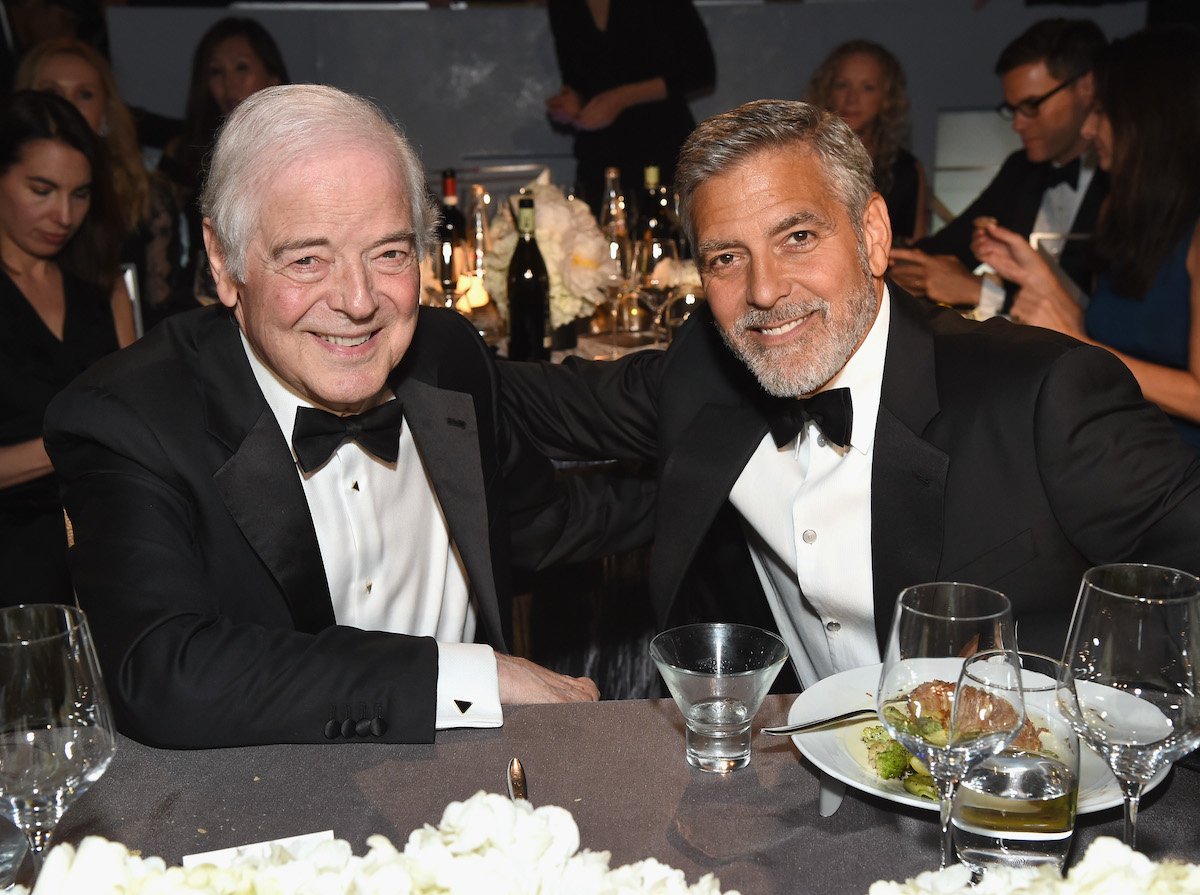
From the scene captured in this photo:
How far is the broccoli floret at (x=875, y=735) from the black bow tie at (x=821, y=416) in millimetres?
701

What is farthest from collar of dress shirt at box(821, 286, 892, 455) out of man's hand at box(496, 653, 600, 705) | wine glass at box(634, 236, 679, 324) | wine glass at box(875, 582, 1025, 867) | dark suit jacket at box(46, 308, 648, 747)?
wine glass at box(634, 236, 679, 324)

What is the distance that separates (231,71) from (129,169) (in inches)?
43.7

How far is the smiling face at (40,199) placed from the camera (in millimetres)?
3504

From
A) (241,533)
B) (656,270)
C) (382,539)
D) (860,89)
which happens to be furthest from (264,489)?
(860,89)

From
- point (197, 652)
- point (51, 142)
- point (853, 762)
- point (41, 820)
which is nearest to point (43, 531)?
point (51, 142)

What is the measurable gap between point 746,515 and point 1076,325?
1793mm

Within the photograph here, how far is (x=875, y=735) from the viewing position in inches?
56.7

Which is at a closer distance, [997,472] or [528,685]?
[528,685]

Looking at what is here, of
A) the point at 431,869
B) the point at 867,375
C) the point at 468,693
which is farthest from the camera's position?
the point at 867,375

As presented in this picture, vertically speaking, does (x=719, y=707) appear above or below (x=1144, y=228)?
below

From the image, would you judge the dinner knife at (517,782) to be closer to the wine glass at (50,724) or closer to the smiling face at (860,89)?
the wine glass at (50,724)

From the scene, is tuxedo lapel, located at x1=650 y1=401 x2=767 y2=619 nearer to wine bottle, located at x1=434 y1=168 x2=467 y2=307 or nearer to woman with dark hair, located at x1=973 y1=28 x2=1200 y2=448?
wine bottle, located at x1=434 y1=168 x2=467 y2=307

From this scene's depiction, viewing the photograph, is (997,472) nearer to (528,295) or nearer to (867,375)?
(867,375)

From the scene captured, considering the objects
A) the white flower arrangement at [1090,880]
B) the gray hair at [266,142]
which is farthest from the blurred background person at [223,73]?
the white flower arrangement at [1090,880]
